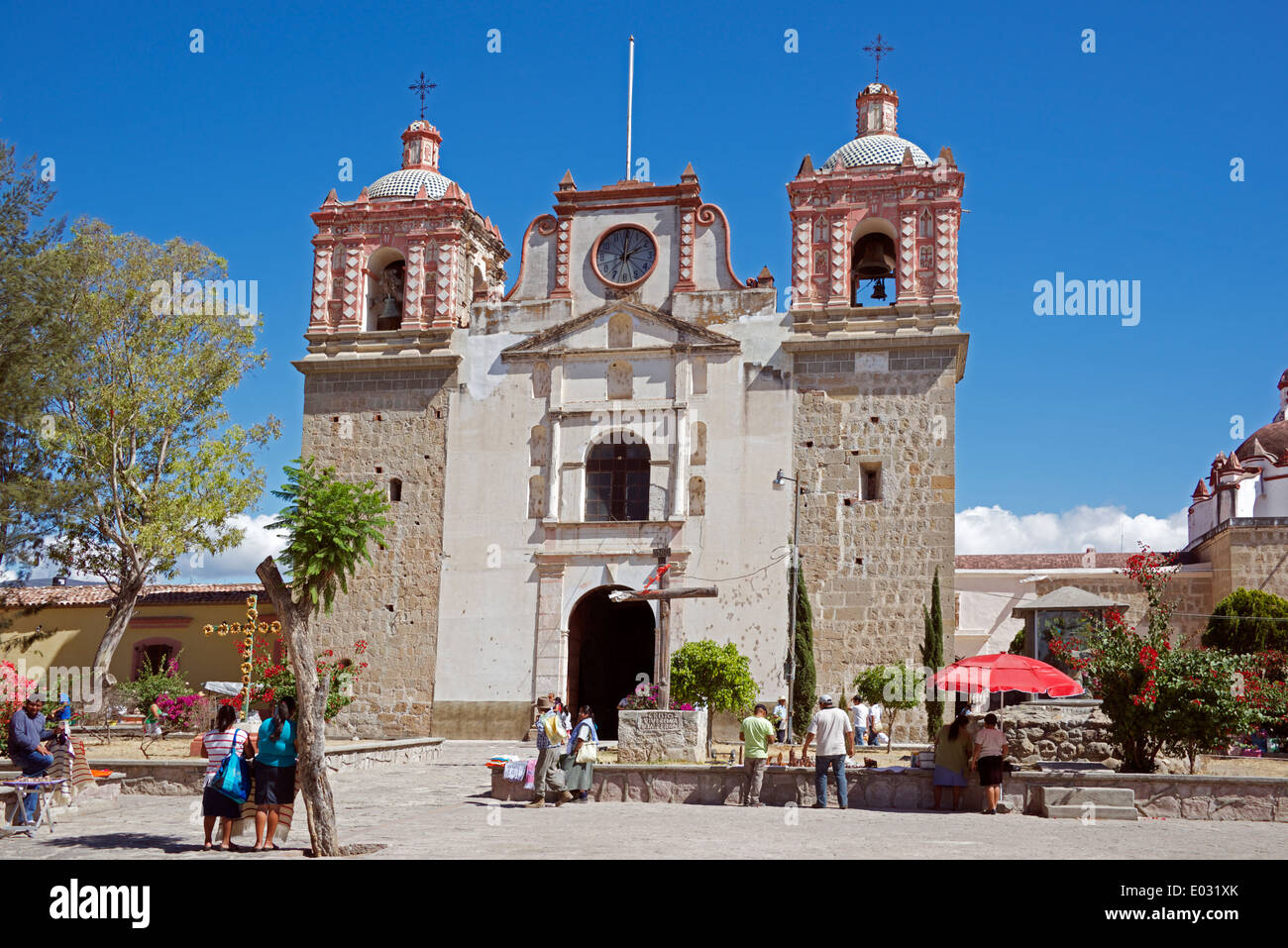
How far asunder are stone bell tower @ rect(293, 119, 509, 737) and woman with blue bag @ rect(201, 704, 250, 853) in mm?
17080

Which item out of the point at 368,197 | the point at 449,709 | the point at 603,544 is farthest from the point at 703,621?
the point at 368,197

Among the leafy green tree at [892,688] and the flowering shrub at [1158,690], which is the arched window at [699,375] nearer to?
the leafy green tree at [892,688]

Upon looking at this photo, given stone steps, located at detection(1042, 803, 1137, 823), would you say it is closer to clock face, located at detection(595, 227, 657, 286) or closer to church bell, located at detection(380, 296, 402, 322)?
clock face, located at detection(595, 227, 657, 286)

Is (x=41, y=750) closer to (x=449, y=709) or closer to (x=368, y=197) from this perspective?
(x=449, y=709)

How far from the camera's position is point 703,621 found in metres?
28.1

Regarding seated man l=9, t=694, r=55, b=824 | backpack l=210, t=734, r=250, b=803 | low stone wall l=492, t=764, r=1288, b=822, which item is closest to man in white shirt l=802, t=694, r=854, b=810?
low stone wall l=492, t=764, r=1288, b=822

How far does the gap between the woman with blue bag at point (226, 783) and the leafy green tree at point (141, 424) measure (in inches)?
741

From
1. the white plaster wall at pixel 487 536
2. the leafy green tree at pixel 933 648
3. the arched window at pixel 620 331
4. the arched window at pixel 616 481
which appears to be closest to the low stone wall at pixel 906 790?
the leafy green tree at pixel 933 648

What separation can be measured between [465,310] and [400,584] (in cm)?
692

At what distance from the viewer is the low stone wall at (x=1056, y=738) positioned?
1800cm

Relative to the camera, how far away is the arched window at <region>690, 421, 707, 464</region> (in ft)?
94.6

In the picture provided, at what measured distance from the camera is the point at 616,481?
2933 cm

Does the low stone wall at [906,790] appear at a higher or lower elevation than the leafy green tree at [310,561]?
lower

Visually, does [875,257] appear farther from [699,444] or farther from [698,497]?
[698,497]
